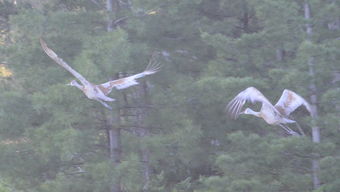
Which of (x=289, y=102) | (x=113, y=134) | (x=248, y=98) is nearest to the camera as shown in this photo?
(x=248, y=98)

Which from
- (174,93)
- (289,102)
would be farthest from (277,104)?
(174,93)

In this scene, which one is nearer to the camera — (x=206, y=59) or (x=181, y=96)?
(x=181, y=96)

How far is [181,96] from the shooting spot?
1277 centimetres

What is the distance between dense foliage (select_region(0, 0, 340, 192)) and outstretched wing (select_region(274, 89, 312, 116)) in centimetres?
22

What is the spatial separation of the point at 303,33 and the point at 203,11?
10.3 ft

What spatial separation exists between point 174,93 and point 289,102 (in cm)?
284

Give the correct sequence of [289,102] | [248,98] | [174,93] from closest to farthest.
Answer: [248,98], [289,102], [174,93]

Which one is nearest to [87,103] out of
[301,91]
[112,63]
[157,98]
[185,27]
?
[112,63]

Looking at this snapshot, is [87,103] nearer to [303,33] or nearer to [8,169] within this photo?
[8,169]

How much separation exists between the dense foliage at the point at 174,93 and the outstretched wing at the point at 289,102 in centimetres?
22

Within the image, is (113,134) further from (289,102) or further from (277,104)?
(289,102)

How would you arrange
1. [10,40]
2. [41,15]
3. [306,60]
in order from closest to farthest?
1. [306,60]
2. [41,15]
3. [10,40]

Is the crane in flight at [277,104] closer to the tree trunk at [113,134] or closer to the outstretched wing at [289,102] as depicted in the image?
the outstretched wing at [289,102]

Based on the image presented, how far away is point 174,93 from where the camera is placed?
12.9 m
